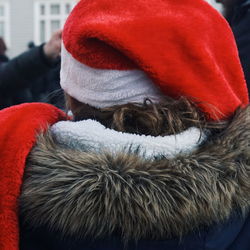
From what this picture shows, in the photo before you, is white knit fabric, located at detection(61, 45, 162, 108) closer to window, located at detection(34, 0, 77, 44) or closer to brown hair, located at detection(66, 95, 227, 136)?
brown hair, located at detection(66, 95, 227, 136)

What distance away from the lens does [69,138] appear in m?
1.18

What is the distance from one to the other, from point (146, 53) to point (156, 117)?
0.16m

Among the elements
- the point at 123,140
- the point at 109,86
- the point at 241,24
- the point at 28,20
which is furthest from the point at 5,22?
the point at 123,140

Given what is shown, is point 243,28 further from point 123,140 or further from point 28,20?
point 28,20

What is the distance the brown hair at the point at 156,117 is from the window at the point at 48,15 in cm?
1187

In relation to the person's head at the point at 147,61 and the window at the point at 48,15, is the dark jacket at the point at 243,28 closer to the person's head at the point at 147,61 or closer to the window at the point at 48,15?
the person's head at the point at 147,61

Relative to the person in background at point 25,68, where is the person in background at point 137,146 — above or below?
above

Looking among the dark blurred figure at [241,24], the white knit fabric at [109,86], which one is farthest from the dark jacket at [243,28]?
the white knit fabric at [109,86]

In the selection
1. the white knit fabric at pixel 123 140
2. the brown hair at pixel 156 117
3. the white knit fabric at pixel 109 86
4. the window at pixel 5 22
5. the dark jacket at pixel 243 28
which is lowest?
the window at pixel 5 22

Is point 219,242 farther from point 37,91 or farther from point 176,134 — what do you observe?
point 37,91

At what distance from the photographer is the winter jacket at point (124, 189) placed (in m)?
1.06

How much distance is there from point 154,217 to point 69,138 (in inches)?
11.9

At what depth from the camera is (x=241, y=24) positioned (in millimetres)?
2303

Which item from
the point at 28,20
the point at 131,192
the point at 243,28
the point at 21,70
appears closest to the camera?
the point at 131,192
